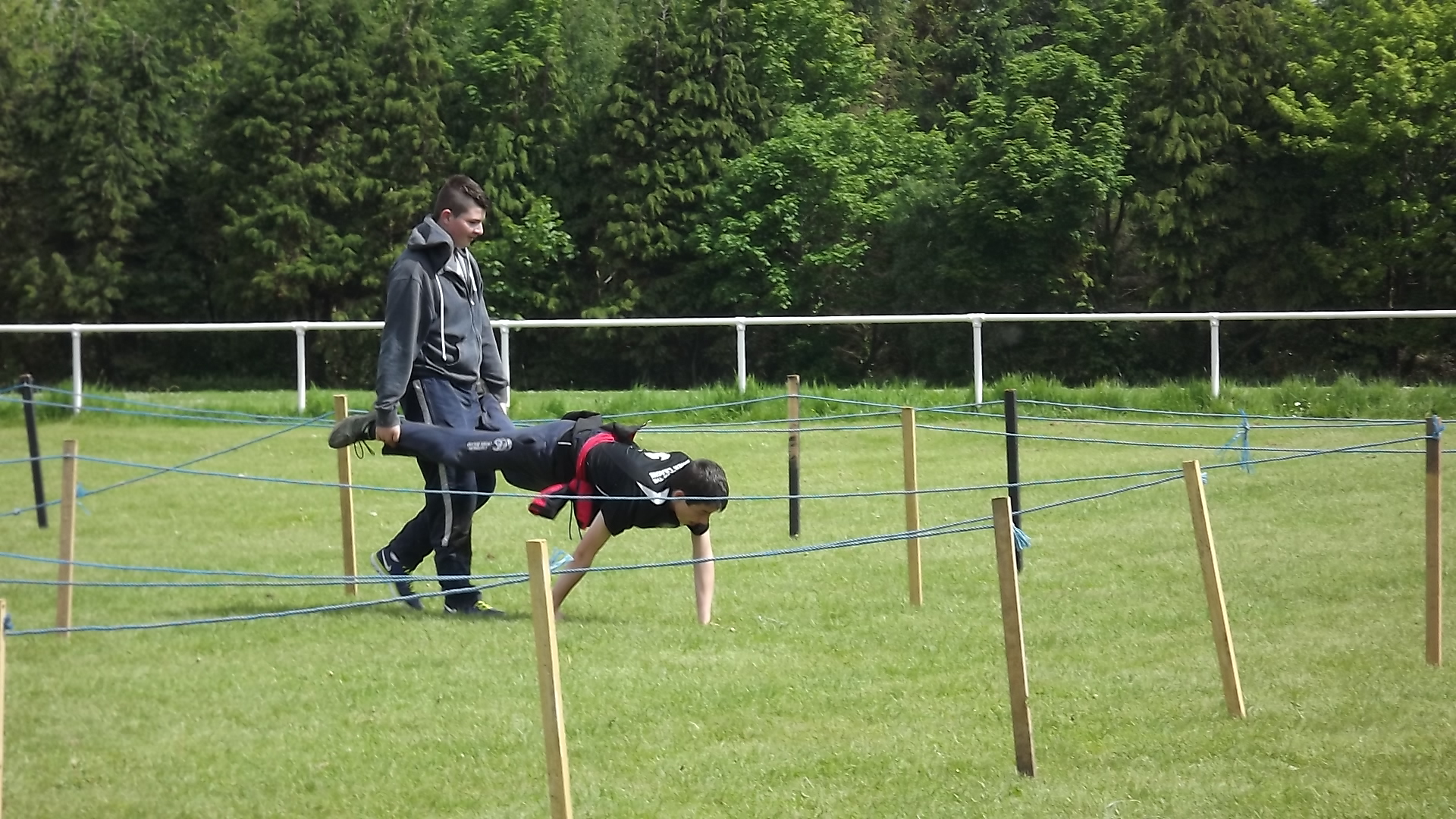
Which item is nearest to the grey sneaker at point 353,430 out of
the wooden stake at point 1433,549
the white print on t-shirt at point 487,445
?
the white print on t-shirt at point 487,445

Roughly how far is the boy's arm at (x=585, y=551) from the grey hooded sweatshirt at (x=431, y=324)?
3.46 feet

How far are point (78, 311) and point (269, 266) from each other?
12.1 feet

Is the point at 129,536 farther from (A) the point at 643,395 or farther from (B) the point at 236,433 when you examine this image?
(A) the point at 643,395

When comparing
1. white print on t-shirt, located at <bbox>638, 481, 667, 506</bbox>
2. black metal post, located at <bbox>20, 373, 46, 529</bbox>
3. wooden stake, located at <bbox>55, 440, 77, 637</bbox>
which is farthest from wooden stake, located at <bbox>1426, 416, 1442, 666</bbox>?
black metal post, located at <bbox>20, 373, 46, 529</bbox>

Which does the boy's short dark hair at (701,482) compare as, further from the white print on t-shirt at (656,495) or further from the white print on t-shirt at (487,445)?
the white print on t-shirt at (487,445)

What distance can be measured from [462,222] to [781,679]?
9.71 ft

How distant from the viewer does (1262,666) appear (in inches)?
280

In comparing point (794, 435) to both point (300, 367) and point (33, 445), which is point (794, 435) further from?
point (300, 367)

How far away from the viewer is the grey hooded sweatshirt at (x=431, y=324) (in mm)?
7965

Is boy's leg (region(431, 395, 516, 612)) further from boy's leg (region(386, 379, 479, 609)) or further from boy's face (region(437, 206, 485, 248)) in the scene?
boy's face (region(437, 206, 485, 248))

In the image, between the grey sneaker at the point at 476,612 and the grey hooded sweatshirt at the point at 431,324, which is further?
the grey sneaker at the point at 476,612

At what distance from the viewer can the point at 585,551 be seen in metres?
7.87

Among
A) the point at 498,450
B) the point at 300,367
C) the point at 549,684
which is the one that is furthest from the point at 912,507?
the point at 300,367

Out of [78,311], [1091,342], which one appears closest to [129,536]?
[1091,342]
